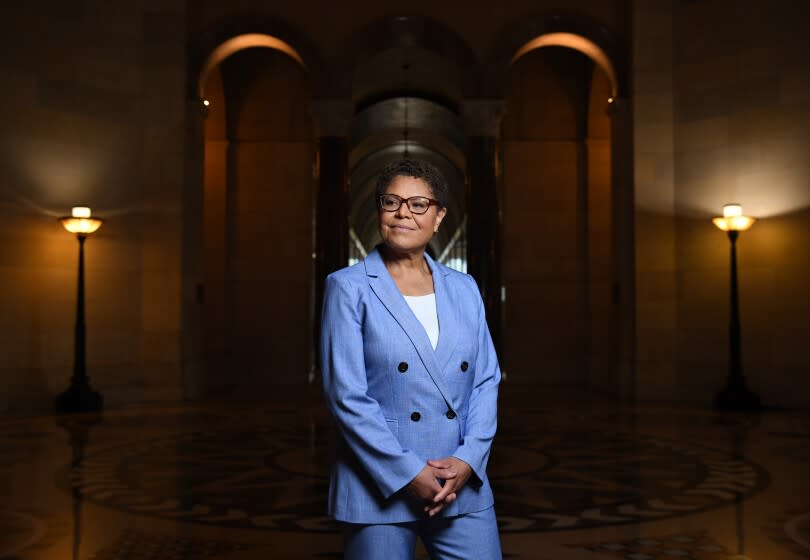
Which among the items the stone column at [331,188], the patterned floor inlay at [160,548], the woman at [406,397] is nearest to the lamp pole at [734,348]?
the stone column at [331,188]

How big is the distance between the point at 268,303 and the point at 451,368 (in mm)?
17253

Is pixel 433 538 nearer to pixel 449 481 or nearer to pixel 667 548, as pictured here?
pixel 449 481

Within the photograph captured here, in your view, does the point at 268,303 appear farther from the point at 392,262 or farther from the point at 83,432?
the point at 392,262

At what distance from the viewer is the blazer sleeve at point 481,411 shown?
96.7 inches

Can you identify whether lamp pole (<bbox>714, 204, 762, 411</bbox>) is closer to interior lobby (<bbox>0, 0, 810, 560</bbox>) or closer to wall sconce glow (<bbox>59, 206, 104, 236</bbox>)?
interior lobby (<bbox>0, 0, 810, 560</bbox>)

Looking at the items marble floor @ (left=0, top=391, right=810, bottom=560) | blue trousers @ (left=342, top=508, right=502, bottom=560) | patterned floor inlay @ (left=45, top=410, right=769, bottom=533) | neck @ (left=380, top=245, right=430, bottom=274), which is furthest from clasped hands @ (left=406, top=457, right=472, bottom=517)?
patterned floor inlay @ (left=45, top=410, right=769, bottom=533)

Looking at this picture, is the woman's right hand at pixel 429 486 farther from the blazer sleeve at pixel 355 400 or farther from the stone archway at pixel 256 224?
the stone archway at pixel 256 224

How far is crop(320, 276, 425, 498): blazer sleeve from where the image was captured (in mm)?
2338

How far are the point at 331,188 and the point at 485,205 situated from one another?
2.95m

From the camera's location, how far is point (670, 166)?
49.0 feet

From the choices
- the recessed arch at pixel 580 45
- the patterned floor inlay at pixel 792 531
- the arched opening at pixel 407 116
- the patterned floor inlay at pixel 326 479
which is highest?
the arched opening at pixel 407 116

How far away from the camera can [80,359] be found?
13281 millimetres

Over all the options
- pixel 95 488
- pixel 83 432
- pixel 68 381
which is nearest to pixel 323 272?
pixel 68 381

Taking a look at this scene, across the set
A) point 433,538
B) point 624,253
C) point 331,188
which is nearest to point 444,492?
point 433,538
